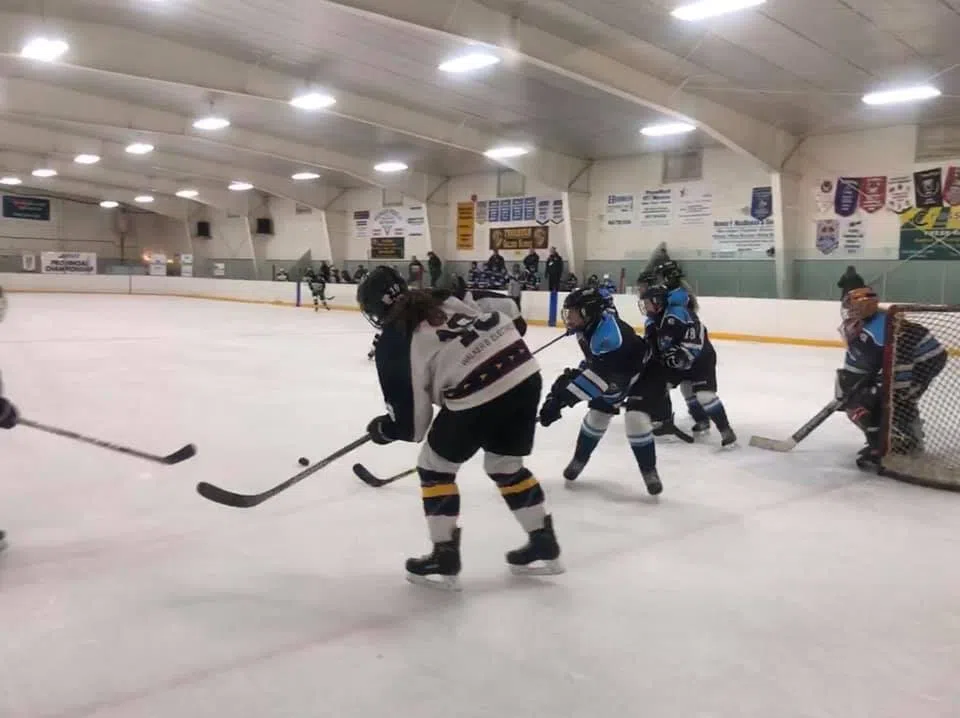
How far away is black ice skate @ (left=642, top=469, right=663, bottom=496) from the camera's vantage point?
3.13m

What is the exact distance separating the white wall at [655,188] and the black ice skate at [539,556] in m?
11.9

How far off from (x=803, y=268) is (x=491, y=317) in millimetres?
11585

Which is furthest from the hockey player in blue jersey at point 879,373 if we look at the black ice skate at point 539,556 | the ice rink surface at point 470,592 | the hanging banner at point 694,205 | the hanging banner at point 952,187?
the hanging banner at point 694,205

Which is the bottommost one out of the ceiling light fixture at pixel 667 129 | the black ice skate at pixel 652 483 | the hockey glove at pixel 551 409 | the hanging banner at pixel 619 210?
the black ice skate at pixel 652 483

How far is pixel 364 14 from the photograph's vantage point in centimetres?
716

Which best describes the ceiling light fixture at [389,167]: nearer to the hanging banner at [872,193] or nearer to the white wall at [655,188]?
the white wall at [655,188]

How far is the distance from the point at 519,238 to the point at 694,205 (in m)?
4.26

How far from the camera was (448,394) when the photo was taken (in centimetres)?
210

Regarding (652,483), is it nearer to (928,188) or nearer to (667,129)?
(667,129)

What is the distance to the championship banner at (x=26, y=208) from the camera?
25094 mm

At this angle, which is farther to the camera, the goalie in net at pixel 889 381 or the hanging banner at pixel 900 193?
the hanging banner at pixel 900 193

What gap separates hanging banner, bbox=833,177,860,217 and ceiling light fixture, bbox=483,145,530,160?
202 inches

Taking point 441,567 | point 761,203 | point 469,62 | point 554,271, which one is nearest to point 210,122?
point 469,62

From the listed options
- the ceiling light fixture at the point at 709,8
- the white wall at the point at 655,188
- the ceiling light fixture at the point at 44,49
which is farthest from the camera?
the white wall at the point at 655,188
